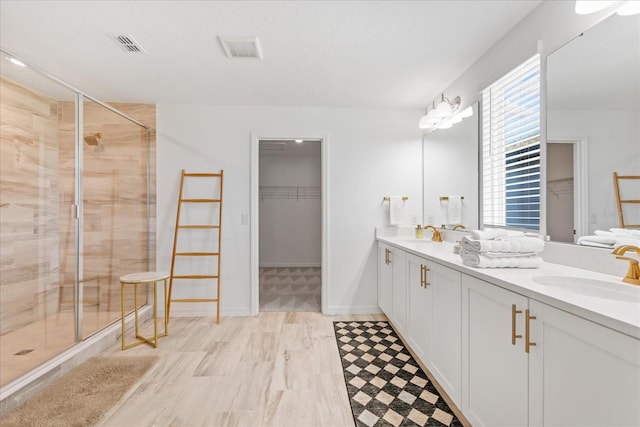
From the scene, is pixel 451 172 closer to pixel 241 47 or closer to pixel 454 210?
pixel 454 210

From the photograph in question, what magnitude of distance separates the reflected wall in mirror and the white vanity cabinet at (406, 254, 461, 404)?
73cm

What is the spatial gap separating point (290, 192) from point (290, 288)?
7.95 feet

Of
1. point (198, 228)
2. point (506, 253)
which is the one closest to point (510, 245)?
point (506, 253)

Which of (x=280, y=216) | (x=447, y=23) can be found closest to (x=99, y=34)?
(x=447, y=23)

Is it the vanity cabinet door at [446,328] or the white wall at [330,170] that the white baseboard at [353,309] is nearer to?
the white wall at [330,170]

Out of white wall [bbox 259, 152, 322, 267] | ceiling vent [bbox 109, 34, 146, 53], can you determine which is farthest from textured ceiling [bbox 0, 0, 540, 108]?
white wall [bbox 259, 152, 322, 267]

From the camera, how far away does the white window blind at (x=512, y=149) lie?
174 centimetres

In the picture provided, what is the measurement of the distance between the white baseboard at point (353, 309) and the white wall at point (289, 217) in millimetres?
2875

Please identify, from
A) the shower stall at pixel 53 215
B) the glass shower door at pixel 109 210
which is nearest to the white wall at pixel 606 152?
the shower stall at pixel 53 215

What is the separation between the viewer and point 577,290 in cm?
122

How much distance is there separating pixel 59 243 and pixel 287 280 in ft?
10.1

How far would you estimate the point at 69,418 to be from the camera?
1.63 meters

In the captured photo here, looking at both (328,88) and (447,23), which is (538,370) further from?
(328,88)

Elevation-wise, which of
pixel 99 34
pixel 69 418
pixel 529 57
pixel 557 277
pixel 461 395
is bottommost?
pixel 69 418
